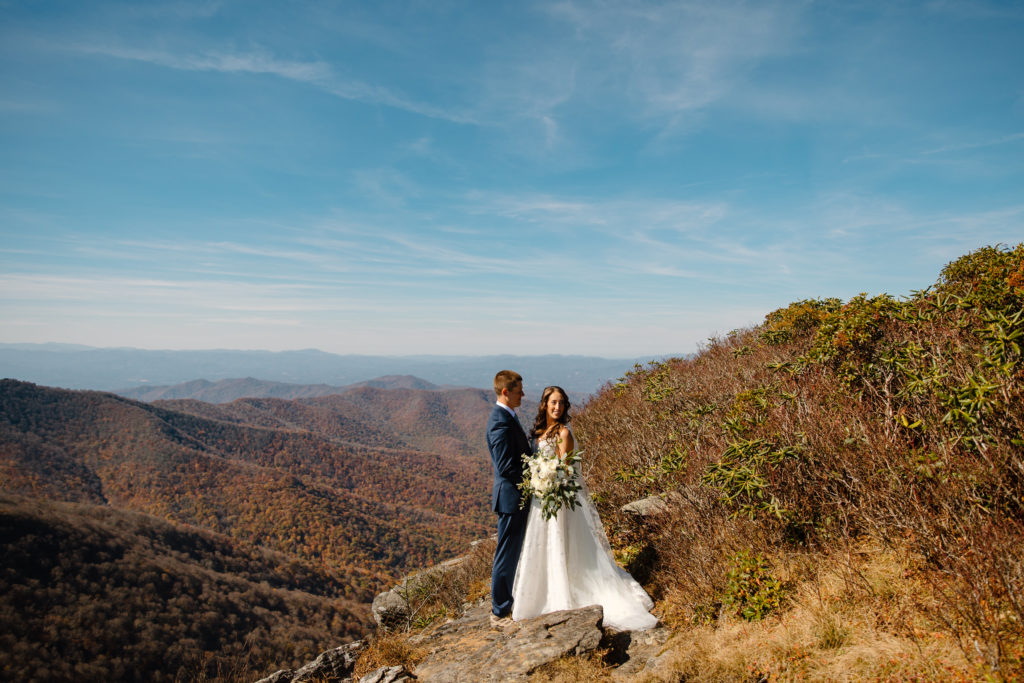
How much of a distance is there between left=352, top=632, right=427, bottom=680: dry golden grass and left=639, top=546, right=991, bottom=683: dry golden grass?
9.17 ft

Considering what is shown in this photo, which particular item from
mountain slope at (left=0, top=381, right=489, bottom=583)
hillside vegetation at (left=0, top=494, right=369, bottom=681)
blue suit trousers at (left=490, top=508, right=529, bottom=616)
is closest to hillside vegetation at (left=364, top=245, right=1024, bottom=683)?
blue suit trousers at (left=490, top=508, right=529, bottom=616)

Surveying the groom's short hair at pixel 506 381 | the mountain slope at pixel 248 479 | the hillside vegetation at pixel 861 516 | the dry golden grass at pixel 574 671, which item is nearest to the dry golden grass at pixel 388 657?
the hillside vegetation at pixel 861 516

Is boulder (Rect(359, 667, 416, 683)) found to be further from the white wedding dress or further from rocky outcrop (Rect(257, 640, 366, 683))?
the white wedding dress

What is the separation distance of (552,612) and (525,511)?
3.38ft

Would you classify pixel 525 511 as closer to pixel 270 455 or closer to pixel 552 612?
pixel 552 612

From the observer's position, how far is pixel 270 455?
147m

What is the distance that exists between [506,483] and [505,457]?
0.29 m

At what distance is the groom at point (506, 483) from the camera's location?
4762 mm

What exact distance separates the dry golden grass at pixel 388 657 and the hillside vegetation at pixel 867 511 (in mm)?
2736

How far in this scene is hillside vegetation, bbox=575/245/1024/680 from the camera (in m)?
2.84

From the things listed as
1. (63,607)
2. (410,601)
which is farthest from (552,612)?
(63,607)

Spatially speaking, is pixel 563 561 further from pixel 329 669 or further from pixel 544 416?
pixel 329 669

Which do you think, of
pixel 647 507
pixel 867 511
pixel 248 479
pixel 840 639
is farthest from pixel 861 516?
pixel 248 479

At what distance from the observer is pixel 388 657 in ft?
17.3
